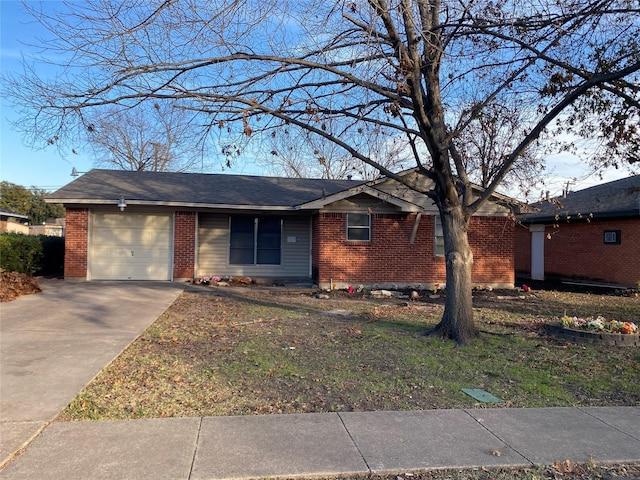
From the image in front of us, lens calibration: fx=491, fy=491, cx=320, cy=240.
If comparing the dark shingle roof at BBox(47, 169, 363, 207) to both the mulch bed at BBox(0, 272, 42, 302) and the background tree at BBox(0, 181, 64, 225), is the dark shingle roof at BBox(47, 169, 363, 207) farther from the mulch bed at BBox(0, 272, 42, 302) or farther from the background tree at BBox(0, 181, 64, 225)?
the background tree at BBox(0, 181, 64, 225)

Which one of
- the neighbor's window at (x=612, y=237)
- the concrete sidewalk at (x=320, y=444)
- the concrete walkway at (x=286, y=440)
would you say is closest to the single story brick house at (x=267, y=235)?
the neighbor's window at (x=612, y=237)

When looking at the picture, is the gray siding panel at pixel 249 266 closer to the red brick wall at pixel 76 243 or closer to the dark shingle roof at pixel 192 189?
the dark shingle roof at pixel 192 189

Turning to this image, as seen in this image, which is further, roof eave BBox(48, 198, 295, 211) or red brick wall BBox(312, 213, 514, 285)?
red brick wall BBox(312, 213, 514, 285)

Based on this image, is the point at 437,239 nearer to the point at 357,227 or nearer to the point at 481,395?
the point at 357,227

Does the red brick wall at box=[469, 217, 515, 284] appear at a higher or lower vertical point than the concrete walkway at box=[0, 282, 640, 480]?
higher

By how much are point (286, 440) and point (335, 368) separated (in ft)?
7.69

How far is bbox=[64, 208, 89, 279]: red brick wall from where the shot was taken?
15.7 m

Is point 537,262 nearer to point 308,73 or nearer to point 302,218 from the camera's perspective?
point 302,218

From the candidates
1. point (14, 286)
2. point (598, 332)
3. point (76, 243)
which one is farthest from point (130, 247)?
point (598, 332)

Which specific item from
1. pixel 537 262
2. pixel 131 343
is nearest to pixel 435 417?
pixel 131 343

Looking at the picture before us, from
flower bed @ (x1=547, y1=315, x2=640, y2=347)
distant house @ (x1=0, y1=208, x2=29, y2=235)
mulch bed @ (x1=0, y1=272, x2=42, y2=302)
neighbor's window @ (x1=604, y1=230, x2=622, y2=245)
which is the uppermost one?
distant house @ (x1=0, y1=208, x2=29, y2=235)

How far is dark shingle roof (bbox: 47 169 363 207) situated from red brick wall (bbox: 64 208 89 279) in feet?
2.56

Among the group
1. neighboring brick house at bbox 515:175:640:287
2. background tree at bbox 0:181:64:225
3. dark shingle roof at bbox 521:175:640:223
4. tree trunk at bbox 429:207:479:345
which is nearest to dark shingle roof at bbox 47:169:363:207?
tree trunk at bbox 429:207:479:345

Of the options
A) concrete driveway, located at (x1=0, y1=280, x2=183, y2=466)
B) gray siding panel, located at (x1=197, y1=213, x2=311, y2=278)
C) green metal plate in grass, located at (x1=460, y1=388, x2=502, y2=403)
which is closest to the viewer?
concrete driveway, located at (x1=0, y1=280, x2=183, y2=466)
